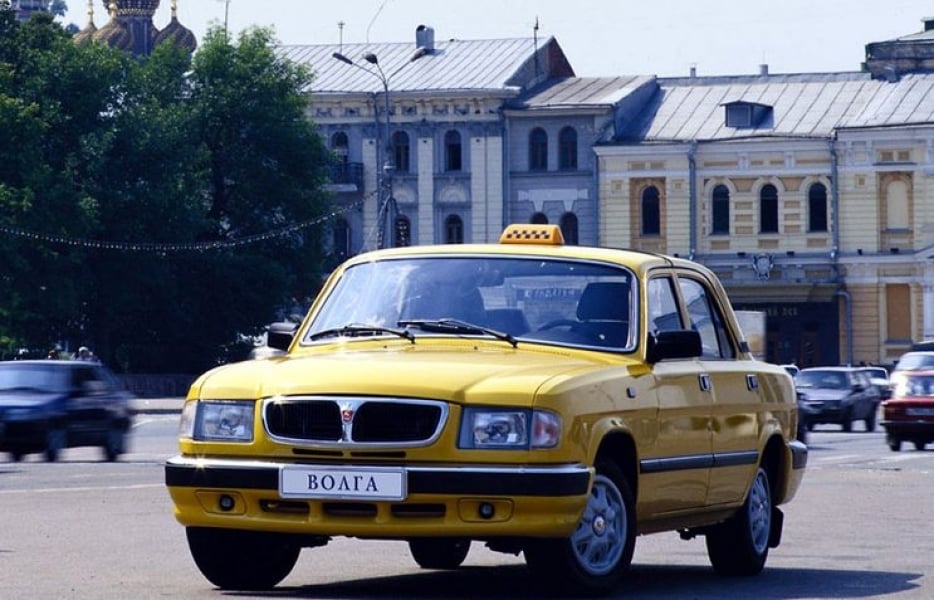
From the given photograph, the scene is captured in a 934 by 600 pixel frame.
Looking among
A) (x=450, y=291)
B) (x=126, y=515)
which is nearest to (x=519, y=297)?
(x=450, y=291)

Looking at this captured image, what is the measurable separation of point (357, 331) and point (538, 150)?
81213mm

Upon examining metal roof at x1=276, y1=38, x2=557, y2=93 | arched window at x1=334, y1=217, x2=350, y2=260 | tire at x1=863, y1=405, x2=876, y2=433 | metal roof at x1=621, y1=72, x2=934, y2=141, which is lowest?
tire at x1=863, y1=405, x2=876, y2=433

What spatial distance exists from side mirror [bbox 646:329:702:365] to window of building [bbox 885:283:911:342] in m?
76.4

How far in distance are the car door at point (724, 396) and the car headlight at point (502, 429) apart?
6.72 ft

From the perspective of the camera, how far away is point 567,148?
93.3 meters

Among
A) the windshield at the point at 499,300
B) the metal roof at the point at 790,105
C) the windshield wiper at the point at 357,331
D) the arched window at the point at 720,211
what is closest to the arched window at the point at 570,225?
the metal roof at the point at 790,105

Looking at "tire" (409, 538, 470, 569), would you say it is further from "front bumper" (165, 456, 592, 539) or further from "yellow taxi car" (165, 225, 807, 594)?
"front bumper" (165, 456, 592, 539)

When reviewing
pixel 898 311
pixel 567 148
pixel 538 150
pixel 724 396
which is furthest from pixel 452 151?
pixel 724 396

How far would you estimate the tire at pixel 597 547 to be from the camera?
11.6 m

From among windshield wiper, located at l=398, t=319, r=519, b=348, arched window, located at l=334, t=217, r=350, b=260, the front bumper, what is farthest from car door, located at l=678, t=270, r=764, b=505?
arched window, located at l=334, t=217, r=350, b=260

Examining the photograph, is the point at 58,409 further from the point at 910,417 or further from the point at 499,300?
the point at 499,300

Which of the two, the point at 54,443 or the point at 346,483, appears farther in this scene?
the point at 54,443

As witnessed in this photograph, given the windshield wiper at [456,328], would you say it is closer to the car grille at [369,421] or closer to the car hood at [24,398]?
the car grille at [369,421]

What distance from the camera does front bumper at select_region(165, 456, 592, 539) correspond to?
11.3m
